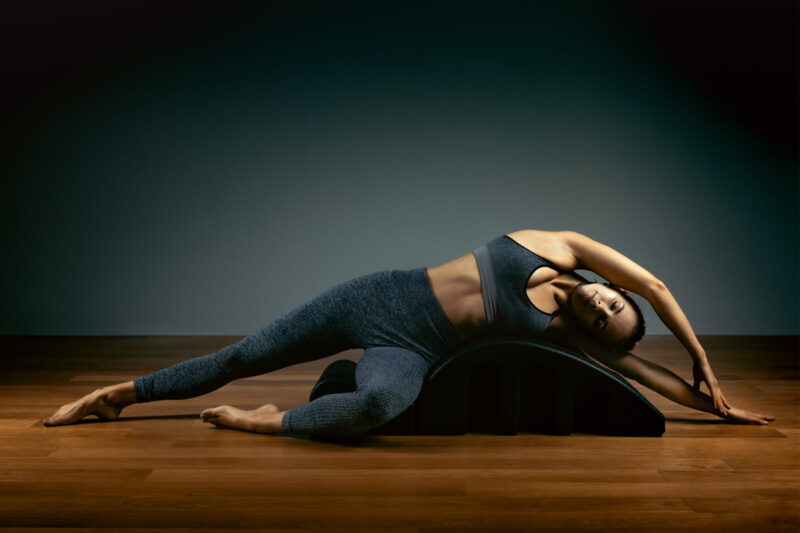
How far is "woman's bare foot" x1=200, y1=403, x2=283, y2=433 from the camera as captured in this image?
7.65 ft

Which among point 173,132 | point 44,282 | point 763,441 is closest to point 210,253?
point 173,132

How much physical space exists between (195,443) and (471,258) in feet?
3.85

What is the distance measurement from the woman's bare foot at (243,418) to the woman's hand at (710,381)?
150 centimetres

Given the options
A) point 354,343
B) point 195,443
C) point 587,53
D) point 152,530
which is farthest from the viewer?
point 587,53

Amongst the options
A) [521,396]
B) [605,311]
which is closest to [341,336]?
[521,396]

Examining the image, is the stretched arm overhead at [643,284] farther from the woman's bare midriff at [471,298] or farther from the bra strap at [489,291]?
the bra strap at [489,291]

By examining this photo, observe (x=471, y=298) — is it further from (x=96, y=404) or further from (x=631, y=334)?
(x=96, y=404)

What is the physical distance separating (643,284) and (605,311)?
160 millimetres

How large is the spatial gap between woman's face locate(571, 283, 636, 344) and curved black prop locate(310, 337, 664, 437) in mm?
131

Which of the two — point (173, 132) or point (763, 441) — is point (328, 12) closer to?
point (173, 132)

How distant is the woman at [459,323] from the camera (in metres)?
2.29

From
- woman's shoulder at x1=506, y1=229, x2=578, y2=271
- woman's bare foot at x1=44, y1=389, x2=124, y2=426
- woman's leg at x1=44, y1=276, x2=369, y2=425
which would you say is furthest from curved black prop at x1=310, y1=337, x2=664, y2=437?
woman's bare foot at x1=44, y1=389, x2=124, y2=426

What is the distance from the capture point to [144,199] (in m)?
4.40

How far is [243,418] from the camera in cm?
239
